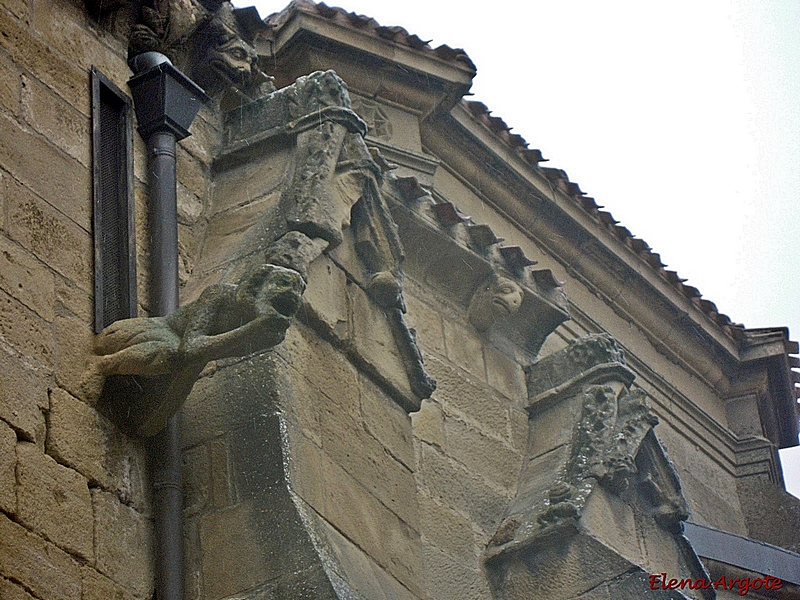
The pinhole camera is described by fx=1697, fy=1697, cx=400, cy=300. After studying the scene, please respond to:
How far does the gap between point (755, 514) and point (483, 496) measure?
549cm

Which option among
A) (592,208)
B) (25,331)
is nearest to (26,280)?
(25,331)

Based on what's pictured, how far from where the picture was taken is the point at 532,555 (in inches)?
278

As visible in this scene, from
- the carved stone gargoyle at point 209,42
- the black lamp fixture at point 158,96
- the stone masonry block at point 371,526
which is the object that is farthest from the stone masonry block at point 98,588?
the carved stone gargoyle at point 209,42

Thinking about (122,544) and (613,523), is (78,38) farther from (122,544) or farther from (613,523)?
(613,523)

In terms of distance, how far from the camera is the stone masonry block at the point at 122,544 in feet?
15.2

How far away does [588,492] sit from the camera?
7141 millimetres

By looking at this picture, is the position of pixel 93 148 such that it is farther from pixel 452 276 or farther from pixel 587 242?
pixel 587 242

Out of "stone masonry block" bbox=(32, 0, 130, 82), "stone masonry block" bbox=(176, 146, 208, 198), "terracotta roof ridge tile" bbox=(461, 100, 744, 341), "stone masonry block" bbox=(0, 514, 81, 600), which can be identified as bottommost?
"stone masonry block" bbox=(0, 514, 81, 600)

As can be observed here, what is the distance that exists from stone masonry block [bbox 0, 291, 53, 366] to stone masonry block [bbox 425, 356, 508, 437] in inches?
107

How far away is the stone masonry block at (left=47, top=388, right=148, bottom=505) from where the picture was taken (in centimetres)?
464

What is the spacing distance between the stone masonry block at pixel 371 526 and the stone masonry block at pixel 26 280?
983mm

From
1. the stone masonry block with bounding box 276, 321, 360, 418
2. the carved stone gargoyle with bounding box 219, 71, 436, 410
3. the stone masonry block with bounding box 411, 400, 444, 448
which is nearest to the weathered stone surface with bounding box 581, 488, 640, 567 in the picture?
the stone masonry block with bounding box 411, 400, 444, 448

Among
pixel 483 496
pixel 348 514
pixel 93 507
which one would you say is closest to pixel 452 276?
pixel 483 496

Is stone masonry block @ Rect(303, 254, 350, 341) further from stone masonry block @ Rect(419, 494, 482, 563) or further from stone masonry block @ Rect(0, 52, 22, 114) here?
stone masonry block @ Rect(419, 494, 482, 563)
